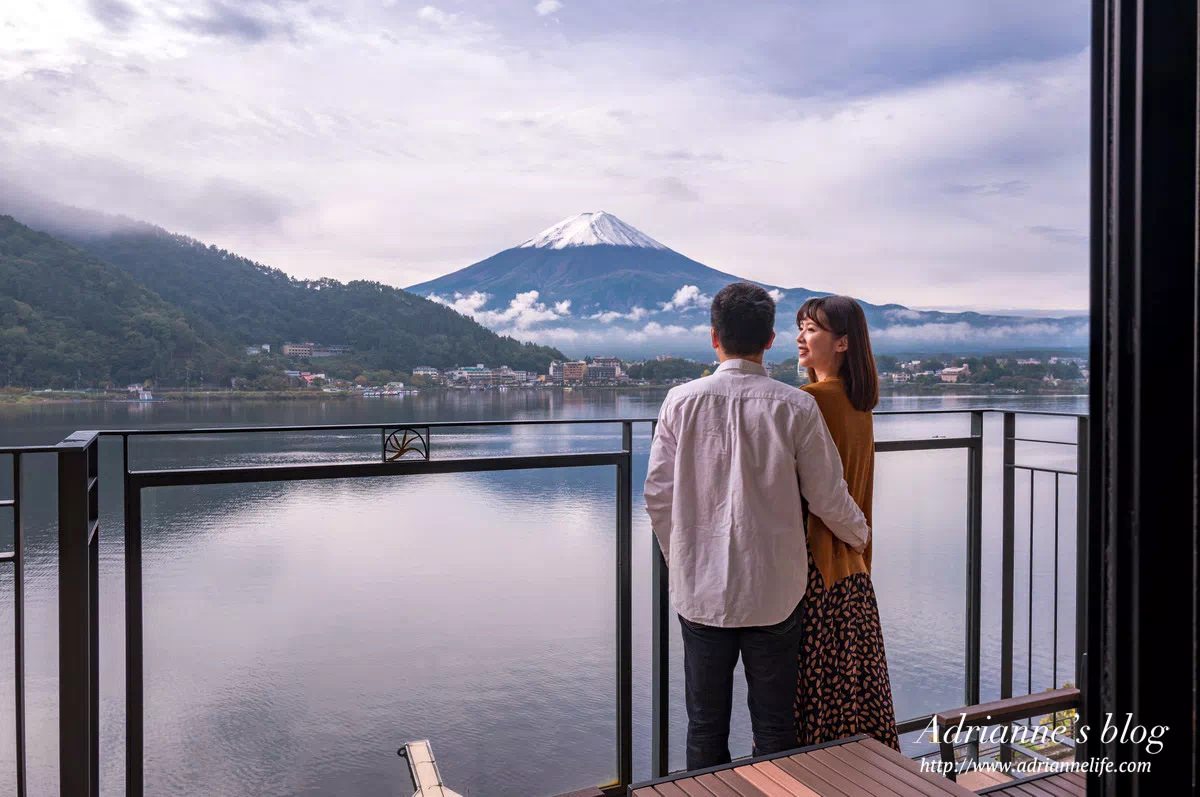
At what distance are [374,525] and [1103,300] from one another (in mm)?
3785

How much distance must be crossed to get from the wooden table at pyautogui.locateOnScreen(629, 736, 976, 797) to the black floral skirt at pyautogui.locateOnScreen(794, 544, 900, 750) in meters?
0.37

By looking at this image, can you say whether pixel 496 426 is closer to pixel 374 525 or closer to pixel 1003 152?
pixel 374 525

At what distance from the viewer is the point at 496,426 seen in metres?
2.33

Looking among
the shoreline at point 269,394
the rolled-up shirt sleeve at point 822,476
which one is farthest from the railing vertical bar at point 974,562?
the shoreline at point 269,394

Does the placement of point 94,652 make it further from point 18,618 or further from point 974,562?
point 974,562

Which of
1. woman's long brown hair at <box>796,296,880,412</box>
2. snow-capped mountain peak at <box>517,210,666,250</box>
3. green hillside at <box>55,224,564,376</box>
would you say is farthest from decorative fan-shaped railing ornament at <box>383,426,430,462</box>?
snow-capped mountain peak at <box>517,210,666,250</box>

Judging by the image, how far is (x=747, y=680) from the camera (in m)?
1.89

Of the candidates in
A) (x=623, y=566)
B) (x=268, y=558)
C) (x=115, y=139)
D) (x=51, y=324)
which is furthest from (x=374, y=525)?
(x=115, y=139)

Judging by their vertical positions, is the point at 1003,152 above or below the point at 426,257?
above

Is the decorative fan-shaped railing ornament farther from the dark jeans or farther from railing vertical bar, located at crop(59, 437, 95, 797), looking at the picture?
the dark jeans

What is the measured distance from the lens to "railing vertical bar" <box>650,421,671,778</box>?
8.04 feet

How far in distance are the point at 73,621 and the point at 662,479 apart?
138cm

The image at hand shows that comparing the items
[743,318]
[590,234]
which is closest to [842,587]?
[743,318]

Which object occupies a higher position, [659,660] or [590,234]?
[590,234]
